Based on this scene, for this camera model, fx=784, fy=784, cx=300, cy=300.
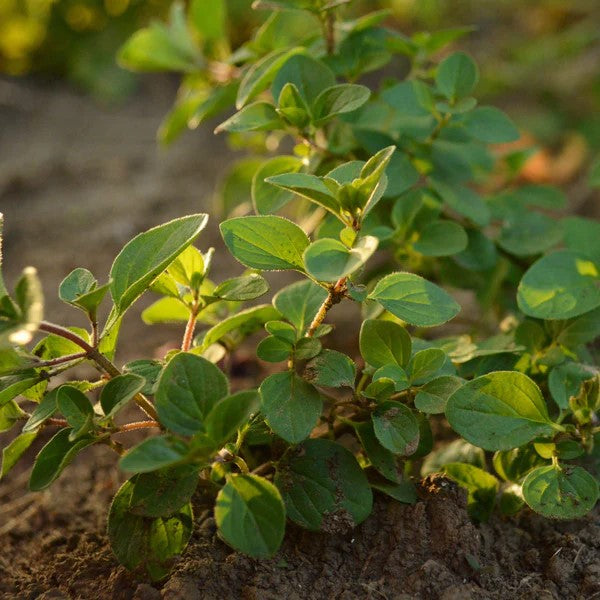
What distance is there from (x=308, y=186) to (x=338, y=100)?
0.33m

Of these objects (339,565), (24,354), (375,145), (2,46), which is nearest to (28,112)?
(2,46)

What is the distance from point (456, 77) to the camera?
5.15 ft

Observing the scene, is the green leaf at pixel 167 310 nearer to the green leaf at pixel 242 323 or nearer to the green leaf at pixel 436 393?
the green leaf at pixel 242 323

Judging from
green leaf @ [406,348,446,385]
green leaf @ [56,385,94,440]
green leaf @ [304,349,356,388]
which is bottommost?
green leaf @ [406,348,446,385]

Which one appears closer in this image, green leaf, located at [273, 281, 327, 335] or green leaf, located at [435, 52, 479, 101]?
green leaf, located at [273, 281, 327, 335]

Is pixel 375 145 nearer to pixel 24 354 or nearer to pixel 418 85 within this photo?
pixel 418 85

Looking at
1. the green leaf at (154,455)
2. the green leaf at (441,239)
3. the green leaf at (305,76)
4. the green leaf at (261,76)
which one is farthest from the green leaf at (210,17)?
the green leaf at (154,455)

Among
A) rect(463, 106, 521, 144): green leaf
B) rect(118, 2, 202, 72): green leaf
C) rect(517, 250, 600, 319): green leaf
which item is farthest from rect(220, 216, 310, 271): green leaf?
rect(118, 2, 202, 72): green leaf

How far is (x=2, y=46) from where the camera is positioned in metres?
3.62

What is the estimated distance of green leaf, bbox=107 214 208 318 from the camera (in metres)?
1.18

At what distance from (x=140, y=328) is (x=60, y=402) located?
3.44 ft

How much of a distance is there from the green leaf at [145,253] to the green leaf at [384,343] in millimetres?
320

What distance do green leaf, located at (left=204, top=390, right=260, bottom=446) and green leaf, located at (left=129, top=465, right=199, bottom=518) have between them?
13cm

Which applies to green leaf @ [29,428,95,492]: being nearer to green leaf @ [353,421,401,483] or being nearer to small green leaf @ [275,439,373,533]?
small green leaf @ [275,439,373,533]
